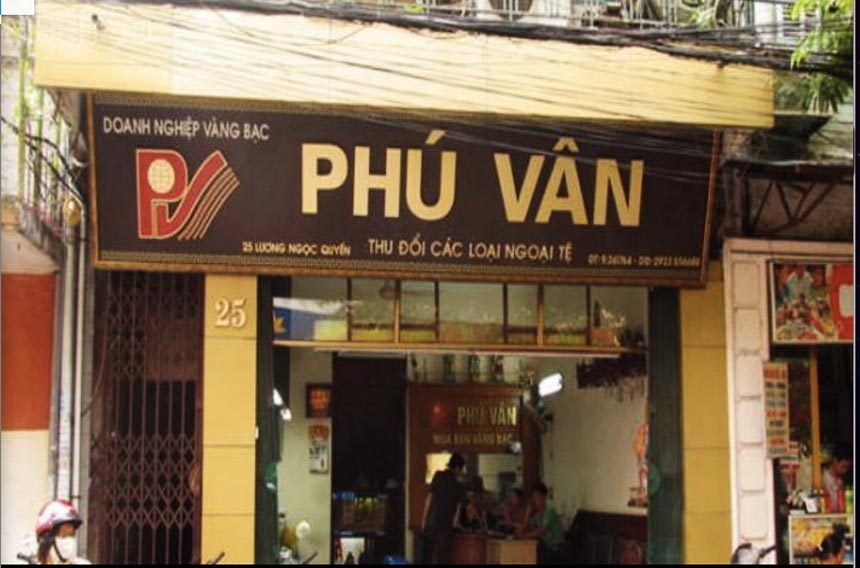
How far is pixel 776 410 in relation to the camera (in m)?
10.9

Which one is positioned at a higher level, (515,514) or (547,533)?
(515,514)

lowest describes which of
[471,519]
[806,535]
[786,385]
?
[471,519]

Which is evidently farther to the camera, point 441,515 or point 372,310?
point 441,515

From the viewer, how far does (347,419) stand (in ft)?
46.9

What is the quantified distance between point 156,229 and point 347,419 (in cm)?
491

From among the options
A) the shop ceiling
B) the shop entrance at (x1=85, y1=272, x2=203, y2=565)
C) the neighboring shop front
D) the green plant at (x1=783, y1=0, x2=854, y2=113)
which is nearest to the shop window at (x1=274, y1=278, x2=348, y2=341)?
the shop entrance at (x1=85, y1=272, x2=203, y2=565)

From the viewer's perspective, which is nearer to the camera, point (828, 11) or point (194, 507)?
point (828, 11)

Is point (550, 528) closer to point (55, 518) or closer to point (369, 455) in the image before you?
point (369, 455)

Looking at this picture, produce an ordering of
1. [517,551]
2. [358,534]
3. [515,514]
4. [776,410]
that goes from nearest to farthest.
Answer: [776,410] → [517,551] → [515,514] → [358,534]

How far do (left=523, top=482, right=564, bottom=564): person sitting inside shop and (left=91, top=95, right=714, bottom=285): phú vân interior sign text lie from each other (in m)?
3.64

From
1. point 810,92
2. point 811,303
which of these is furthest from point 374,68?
point 811,303

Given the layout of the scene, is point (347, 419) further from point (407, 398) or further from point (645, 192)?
point (645, 192)

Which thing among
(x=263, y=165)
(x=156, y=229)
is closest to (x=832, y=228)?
(x=263, y=165)

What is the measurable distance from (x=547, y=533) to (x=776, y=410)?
335cm
